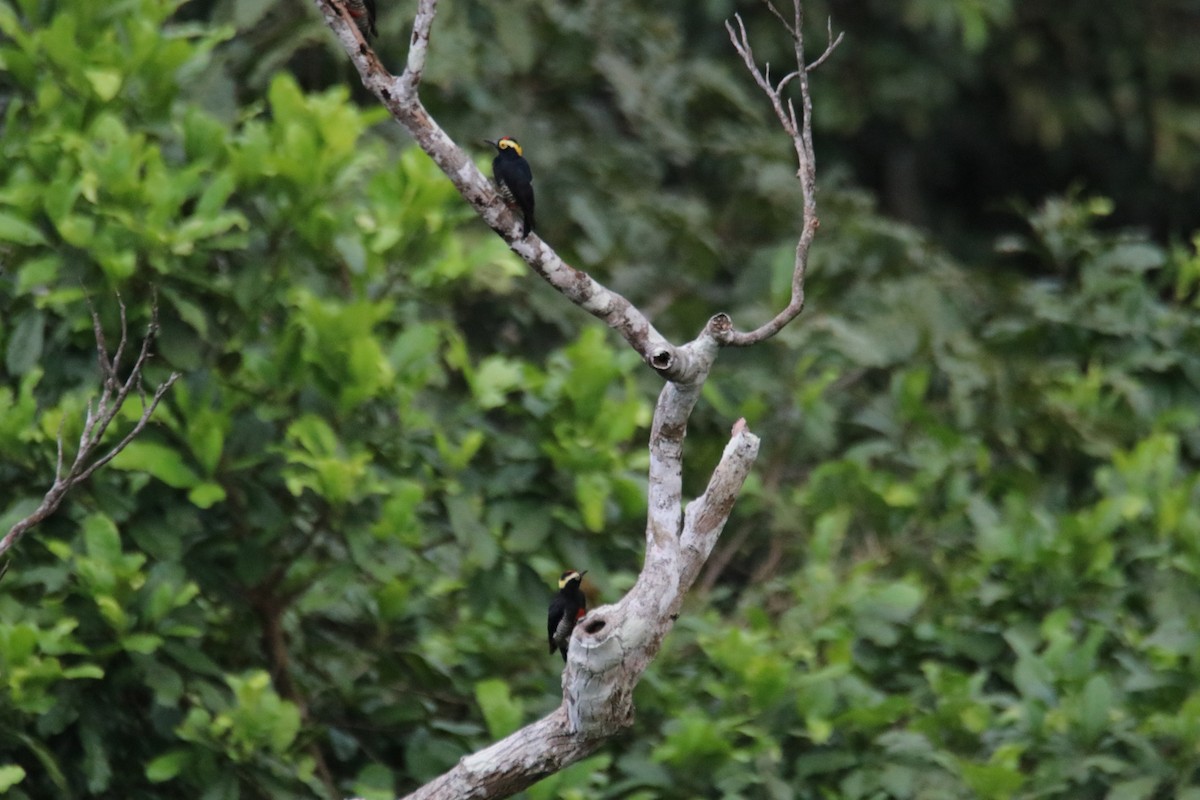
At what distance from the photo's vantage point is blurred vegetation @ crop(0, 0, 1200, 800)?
173 inches

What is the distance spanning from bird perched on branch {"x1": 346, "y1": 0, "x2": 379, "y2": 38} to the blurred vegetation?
0.55m

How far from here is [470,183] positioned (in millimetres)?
3264

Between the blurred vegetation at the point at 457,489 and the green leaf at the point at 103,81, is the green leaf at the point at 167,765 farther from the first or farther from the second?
the green leaf at the point at 103,81

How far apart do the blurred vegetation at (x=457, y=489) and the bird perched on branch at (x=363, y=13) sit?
21.6 inches

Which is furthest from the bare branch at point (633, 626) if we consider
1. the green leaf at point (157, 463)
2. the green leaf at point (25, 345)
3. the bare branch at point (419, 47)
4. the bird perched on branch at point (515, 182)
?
the green leaf at point (25, 345)

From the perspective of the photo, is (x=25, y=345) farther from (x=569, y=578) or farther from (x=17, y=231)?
(x=569, y=578)

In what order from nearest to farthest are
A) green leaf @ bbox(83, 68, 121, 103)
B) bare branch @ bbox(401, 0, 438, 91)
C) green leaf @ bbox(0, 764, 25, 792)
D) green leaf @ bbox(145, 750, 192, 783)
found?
bare branch @ bbox(401, 0, 438, 91) < green leaf @ bbox(0, 764, 25, 792) < green leaf @ bbox(145, 750, 192, 783) < green leaf @ bbox(83, 68, 121, 103)

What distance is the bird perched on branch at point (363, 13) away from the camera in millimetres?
3922

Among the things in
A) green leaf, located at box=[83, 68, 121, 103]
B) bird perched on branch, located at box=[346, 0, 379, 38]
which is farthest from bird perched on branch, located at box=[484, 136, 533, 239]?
green leaf, located at box=[83, 68, 121, 103]

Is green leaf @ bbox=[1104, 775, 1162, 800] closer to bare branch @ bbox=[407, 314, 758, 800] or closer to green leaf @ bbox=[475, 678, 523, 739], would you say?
green leaf @ bbox=[475, 678, 523, 739]

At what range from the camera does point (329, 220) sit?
4648 millimetres

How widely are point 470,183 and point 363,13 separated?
96 centimetres

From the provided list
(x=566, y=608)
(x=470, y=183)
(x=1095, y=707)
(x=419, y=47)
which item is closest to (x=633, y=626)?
(x=566, y=608)

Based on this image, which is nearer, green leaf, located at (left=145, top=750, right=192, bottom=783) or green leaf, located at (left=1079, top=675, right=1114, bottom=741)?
green leaf, located at (left=145, top=750, right=192, bottom=783)
